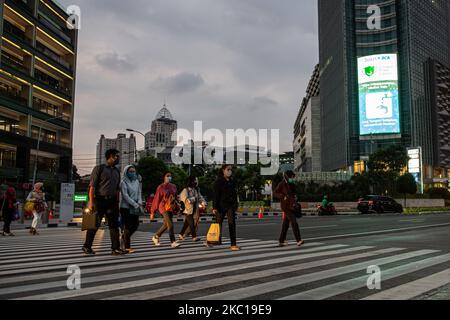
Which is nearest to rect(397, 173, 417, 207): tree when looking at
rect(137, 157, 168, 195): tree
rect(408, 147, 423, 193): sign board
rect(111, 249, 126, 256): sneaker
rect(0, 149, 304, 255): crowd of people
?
rect(408, 147, 423, 193): sign board

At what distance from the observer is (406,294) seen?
4.09 meters

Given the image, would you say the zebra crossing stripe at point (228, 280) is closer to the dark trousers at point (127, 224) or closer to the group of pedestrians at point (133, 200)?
the group of pedestrians at point (133, 200)

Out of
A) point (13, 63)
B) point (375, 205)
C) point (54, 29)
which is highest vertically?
point (54, 29)

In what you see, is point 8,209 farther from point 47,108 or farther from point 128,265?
point 47,108

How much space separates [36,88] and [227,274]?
45.5 m

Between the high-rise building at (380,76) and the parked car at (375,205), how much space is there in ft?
170

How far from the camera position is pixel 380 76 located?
85.4 metres

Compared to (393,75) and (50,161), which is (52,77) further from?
(393,75)

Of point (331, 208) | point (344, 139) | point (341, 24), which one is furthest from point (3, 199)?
point (341, 24)

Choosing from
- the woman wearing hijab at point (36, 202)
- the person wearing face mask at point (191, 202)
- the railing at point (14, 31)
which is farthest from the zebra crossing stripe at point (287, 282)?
the railing at point (14, 31)

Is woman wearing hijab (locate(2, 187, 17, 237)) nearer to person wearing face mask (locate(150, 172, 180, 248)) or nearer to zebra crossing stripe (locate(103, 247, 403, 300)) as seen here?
person wearing face mask (locate(150, 172, 180, 248))

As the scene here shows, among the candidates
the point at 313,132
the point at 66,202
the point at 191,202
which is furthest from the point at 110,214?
the point at 313,132

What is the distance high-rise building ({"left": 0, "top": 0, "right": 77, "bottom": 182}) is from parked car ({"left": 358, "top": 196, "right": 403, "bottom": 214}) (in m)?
28.7

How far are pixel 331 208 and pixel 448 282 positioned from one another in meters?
29.9
